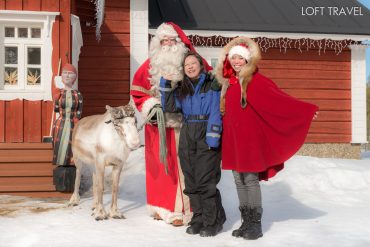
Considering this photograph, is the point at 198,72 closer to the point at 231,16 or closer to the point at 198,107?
Result: the point at 198,107

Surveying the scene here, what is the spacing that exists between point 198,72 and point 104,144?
1.27 metres

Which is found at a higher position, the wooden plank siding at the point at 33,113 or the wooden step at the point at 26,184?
the wooden plank siding at the point at 33,113

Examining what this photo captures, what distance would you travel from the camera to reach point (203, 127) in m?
4.01

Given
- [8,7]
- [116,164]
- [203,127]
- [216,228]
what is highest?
[8,7]

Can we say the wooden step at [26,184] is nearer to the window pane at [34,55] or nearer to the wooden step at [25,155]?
the wooden step at [25,155]

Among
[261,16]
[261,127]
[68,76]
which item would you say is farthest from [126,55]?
[261,127]

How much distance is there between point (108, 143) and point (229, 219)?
1.56 metres

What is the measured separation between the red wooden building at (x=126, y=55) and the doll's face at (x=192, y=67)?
3073 millimetres

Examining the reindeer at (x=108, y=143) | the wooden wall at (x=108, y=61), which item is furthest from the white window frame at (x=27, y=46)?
the reindeer at (x=108, y=143)

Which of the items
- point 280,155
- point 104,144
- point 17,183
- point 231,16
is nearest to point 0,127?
point 17,183

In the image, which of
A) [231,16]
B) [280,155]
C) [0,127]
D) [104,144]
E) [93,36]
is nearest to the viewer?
[280,155]

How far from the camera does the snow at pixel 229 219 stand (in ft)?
12.4

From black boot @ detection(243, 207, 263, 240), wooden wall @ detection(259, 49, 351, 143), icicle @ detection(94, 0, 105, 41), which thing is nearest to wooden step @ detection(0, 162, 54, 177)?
black boot @ detection(243, 207, 263, 240)

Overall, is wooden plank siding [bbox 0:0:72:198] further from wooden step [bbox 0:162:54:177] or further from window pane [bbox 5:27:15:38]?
window pane [bbox 5:27:15:38]
